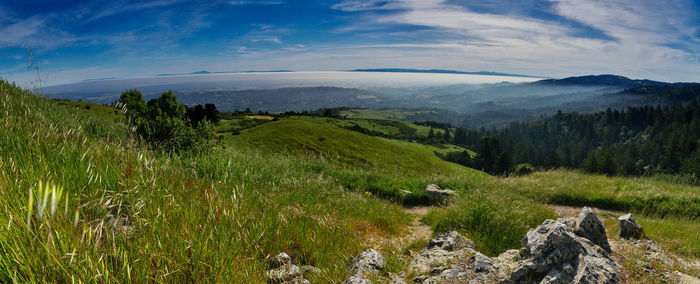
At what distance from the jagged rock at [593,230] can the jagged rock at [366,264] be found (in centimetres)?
331

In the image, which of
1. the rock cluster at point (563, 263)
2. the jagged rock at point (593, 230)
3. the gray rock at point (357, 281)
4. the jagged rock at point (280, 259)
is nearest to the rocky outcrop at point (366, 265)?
the gray rock at point (357, 281)

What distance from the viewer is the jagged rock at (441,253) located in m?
4.48

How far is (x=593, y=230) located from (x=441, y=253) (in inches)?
94.3

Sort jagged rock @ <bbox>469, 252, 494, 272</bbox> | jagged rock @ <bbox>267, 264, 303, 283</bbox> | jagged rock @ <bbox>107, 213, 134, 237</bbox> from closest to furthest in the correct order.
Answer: jagged rock @ <bbox>107, 213, 134, 237</bbox> < jagged rock @ <bbox>267, 264, 303, 283</bbox> < jagged rock @ <bbox>469, 252, 494, 272</bbox>

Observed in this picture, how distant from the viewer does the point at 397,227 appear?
24.5ft

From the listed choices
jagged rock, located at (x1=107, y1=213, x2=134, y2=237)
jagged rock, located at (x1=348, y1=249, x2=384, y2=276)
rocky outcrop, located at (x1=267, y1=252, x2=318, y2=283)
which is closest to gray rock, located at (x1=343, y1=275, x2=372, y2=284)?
jagged rock, located at (x1=348, y1=249, x2=384, y2=276)

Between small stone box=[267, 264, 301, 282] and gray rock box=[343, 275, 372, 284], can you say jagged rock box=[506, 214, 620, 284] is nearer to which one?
gray rock box=[343, 275, 372, 284]

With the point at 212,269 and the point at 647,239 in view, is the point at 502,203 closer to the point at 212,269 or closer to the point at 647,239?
the point at 647,239

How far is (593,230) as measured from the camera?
4.54 m

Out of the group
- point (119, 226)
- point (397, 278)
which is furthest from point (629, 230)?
point (119, 226)

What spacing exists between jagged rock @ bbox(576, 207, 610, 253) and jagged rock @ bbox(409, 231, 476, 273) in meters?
1.73

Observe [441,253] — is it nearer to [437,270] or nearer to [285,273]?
[437,270]

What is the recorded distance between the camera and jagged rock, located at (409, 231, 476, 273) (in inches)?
177

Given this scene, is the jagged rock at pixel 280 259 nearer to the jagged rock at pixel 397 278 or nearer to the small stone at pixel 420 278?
the jagged rock at pixel 397 278
